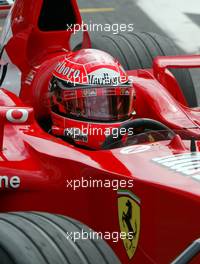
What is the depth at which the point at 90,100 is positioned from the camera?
19.7 ft

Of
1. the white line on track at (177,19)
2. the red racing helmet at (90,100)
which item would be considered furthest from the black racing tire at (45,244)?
the white line on track at (177,19)

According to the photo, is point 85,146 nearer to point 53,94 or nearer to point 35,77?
point 53,94

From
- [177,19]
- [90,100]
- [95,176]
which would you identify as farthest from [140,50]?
[177,19]

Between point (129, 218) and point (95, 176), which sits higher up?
point (95, 176)

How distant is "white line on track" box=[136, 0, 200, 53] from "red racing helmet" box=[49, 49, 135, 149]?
5761mm

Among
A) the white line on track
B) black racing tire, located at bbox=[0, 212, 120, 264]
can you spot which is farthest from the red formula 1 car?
the white line on track

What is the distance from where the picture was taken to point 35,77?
713 centimetres

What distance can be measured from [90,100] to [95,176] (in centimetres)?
82

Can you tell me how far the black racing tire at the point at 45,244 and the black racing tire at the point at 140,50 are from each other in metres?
3.34

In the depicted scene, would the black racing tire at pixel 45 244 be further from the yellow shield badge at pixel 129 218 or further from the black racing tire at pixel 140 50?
the black racing tire at pixel 140 50

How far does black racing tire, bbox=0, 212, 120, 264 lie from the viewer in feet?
15.1

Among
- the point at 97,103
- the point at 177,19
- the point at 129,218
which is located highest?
the point at 97,103

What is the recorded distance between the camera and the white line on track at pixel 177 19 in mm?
12250

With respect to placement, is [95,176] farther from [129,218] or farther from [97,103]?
[97,103]
